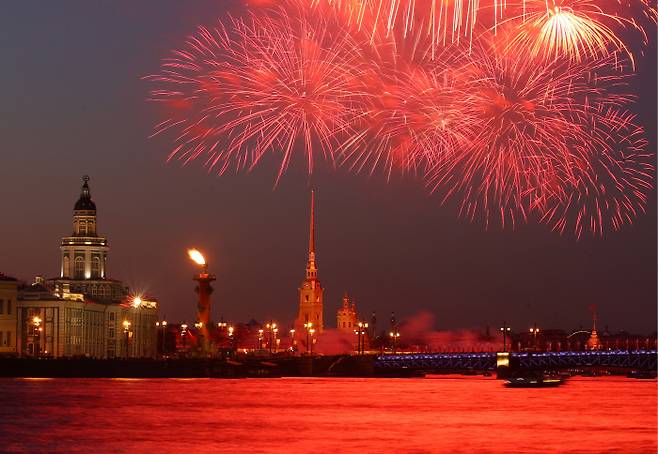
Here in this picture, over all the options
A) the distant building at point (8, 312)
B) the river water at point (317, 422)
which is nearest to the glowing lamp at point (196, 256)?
the river water at point (317, 422)

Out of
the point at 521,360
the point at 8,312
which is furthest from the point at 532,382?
the point at 8,312

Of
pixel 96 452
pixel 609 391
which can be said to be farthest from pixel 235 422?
pixel 609 391

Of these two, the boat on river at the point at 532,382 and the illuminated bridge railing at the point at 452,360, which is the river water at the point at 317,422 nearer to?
the boat on river at the point at 532,382

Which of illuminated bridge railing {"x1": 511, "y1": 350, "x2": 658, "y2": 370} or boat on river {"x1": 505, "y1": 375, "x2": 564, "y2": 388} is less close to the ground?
illuminated bridge railing {"x1": 511, "y1": 350, "x2": 658, "y2": 370}

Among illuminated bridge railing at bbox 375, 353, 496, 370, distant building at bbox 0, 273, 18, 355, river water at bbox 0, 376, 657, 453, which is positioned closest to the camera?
river water at bbox 0, 376, 657, 453

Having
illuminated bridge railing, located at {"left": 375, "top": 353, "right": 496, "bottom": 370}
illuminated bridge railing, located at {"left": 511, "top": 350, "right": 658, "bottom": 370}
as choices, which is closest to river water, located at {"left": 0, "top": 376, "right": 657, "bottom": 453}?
illuminated bridge railing, located at {"left": 511, "top": 350, "right": 658, "bottom": 370}

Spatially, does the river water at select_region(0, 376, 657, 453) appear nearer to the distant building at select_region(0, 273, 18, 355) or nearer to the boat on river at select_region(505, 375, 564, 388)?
the boat on river at select_region(505, 375, 564, 388)
